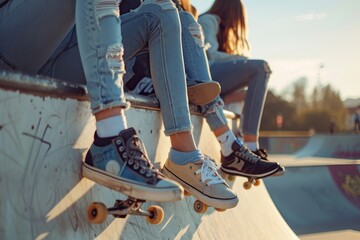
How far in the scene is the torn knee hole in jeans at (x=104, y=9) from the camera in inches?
63.3

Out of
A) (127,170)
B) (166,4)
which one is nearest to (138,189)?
(127,170)

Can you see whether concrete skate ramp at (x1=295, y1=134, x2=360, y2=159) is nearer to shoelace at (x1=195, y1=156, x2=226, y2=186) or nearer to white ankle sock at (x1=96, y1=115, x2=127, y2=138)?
shoelace at (x1=195, y1=156, x2=226, y2=186)

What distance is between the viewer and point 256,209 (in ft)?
11.8

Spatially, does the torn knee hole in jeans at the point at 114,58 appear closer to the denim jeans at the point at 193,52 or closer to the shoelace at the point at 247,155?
the denim jeans at the point at 193,52

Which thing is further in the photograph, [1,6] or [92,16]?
[1,6]

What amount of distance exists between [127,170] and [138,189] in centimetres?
9

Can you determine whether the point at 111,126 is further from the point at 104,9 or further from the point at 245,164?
the point at 245,164

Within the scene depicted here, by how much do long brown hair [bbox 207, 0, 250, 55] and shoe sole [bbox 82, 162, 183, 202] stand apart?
2962mm

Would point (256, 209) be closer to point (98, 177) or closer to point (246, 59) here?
point (246, 59)

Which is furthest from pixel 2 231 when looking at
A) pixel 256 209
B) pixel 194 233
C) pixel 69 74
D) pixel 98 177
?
pixel 256 209

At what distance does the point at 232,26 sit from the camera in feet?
14.1

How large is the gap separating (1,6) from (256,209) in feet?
8.24

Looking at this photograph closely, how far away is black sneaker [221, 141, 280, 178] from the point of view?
2.64 m

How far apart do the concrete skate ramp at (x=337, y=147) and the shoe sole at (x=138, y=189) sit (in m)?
19.8
